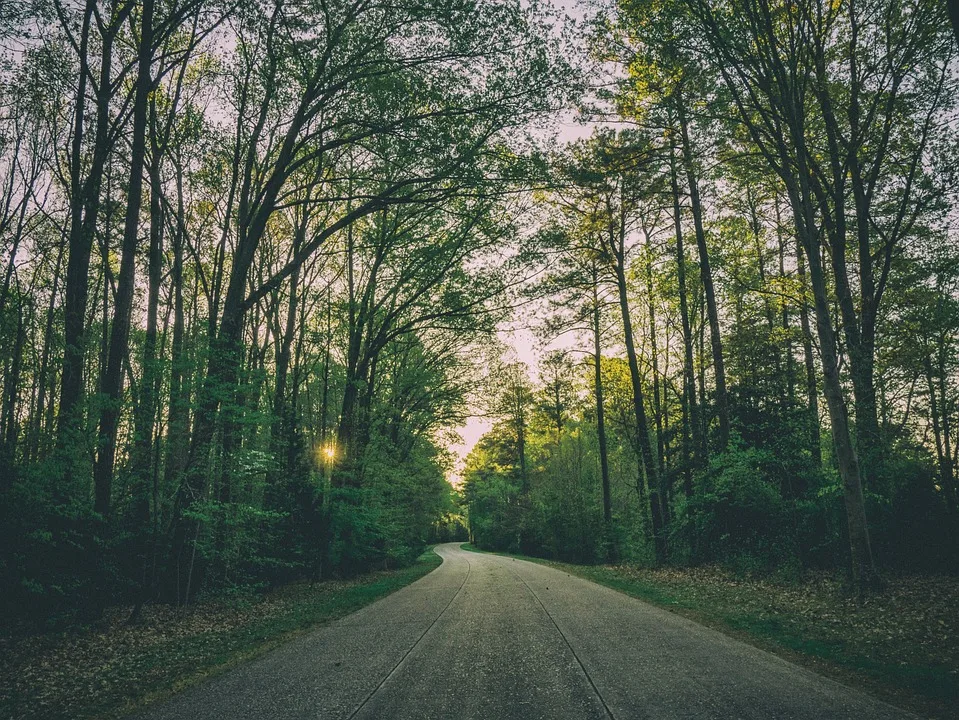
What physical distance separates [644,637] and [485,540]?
43.3m

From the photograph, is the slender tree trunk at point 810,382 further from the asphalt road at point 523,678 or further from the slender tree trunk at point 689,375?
the asphalt road at point 523,678

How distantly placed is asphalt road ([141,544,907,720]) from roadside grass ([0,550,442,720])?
676 mm

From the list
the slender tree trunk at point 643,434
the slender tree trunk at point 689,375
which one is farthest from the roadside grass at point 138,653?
the slender tree trunk at point 689,375

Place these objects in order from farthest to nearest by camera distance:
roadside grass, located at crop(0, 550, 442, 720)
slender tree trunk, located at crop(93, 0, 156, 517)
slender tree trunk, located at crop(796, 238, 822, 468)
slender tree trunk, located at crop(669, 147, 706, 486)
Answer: slender tree trunk, located at crop(669, 147, 706, 486)
slender tree trunk, located at crop(796, 238, 822, 468)
slender tree trunk, located at crop(93, 0, 156, 517)
roadside grass, located at crop(0, 550, 442, 720)

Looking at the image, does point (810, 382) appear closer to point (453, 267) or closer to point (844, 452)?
point (844, 452)

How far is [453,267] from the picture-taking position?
1986 centimetres

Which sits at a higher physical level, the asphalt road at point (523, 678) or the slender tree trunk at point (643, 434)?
the slender tree trunk at point (643, 434)

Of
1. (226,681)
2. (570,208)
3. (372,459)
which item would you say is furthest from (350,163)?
(226,681)

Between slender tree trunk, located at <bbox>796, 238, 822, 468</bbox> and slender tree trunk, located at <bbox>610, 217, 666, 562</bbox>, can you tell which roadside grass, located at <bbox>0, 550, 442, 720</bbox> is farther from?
slender tree trunk, located at <bbox>796, 238, 822, 468</bbox>

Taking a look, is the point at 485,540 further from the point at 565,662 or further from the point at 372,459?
the point at 565,662

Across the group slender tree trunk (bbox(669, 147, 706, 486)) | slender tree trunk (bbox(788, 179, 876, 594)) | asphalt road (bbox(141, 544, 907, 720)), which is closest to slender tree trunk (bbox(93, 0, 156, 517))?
asphalt road (bbox(141, 544, 907, 720))

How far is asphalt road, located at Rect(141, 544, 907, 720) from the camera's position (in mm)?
4281

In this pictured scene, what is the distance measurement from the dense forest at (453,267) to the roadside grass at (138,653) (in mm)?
890

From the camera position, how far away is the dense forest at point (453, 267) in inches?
398
